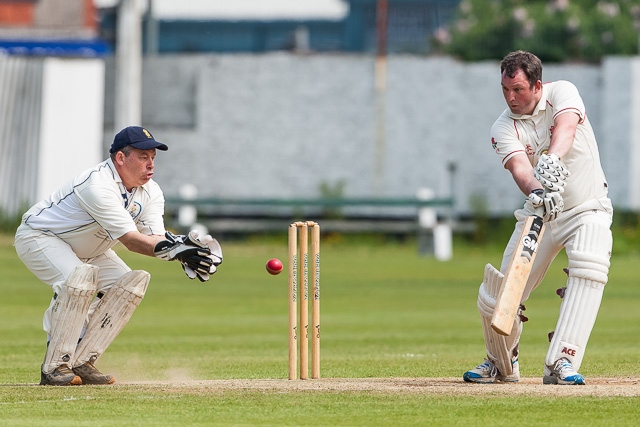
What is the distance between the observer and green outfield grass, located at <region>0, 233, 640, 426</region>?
6285mm

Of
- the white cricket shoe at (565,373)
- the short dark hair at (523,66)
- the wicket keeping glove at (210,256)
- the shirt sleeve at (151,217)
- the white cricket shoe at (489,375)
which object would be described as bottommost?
the white cricket shoe at (489,375)

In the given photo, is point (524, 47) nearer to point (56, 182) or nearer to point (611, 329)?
point (56, 182)

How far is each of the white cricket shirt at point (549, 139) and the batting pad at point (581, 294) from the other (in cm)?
21

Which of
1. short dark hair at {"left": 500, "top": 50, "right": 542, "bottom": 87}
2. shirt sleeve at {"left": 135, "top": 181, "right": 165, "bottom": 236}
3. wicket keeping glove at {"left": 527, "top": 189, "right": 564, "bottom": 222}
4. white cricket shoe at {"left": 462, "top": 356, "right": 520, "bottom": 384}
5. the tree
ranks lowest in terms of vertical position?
white cricket shoe at {"left": 462, "top": 356, "right": 520, "bottom": 384}

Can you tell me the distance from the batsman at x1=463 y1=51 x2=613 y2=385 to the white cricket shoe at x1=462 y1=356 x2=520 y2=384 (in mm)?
99

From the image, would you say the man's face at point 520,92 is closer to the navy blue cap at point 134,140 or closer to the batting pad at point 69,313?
the navy blue cap at point 134,140

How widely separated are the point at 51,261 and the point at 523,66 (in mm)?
2634

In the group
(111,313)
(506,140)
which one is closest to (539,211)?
(506,140)

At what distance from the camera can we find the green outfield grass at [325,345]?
6285 millimetres

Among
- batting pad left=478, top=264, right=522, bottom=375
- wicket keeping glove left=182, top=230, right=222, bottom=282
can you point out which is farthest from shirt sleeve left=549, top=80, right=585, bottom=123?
wicket keeping glove left=182, top=230, right=222, bottom=282

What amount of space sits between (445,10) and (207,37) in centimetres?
869

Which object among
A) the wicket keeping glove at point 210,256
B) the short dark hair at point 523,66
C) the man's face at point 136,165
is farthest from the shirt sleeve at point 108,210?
the short dark hair at point 523,66

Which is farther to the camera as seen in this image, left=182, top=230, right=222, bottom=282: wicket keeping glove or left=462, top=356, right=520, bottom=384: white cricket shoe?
left=462, top=356, right=520, bottom=384: white cricket shoe

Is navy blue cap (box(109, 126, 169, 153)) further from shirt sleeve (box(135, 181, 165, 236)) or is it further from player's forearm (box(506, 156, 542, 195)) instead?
player's forearm (box(506, 156, 542, 195))
